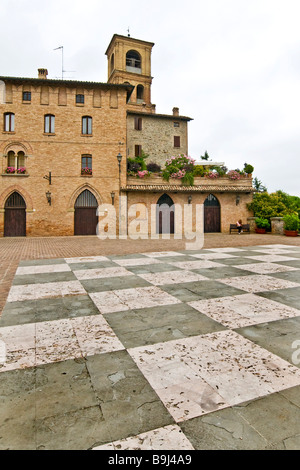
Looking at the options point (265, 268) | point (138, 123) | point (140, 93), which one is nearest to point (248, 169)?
point (138, 123)

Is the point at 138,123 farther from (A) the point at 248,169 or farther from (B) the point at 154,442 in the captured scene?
(B) the point at 154,442

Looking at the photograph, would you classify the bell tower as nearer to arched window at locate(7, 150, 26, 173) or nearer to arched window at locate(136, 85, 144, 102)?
arched window at locate(136, 85, 144, 102)

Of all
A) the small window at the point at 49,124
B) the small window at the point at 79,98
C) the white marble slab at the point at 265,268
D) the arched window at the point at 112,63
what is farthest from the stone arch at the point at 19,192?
the arched window at the point at 112,63

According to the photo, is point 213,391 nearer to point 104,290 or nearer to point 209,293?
point 209,293

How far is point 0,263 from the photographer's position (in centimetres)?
902

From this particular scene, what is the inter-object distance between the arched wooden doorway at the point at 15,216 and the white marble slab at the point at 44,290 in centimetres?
1691

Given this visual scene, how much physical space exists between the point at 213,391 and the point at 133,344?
3.74 ft

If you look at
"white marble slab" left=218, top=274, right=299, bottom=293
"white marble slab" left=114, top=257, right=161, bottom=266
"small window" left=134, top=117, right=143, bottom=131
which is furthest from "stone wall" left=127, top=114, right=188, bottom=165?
"white marble slab" left=218, top=274, right=299, bottom=293

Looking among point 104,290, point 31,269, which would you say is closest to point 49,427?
point 104,290

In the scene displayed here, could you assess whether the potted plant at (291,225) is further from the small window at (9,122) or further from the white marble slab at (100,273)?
the small window at (9,122)

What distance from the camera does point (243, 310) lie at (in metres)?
4.32

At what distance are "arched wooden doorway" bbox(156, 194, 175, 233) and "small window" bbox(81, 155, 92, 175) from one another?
618 centimetres

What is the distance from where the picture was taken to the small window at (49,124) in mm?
21562

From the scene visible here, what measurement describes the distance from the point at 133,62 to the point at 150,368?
138 feet
